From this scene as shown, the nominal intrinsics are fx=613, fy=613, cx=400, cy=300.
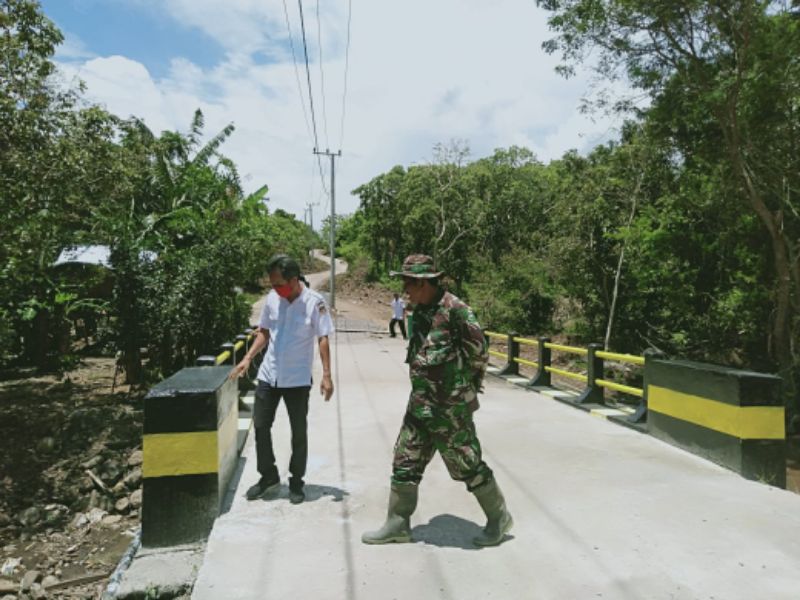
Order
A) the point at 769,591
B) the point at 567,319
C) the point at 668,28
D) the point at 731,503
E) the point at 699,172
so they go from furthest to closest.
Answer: the point at 567,319, the point at 699,172, the point at 668,28, the point at 731,503, the point at 769,591

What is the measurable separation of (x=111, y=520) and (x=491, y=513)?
252 inches

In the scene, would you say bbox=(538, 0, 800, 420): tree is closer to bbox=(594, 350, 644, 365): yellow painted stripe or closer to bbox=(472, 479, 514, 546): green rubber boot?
bbox=(594, 350, 644, 365): yellow painted stripe

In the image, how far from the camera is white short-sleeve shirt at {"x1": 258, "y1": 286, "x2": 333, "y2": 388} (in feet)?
14.5

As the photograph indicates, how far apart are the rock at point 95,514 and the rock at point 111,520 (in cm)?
10

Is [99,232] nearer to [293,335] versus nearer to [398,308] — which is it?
[293,335]

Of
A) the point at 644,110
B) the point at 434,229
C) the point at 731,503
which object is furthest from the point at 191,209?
the point at 434,229

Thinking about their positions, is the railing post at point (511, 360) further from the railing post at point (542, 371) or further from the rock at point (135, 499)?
the rock at point (135, 499)

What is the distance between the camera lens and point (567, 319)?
94.6ft

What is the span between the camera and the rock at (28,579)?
6039 mm

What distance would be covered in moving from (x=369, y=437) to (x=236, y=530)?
2.84 meters

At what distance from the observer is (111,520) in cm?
805

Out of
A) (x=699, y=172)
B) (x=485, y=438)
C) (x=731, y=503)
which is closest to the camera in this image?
(x=731, y=503)

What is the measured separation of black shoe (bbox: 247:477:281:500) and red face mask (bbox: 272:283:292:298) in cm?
135

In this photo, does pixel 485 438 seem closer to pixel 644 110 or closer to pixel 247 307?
pixel 644 110
